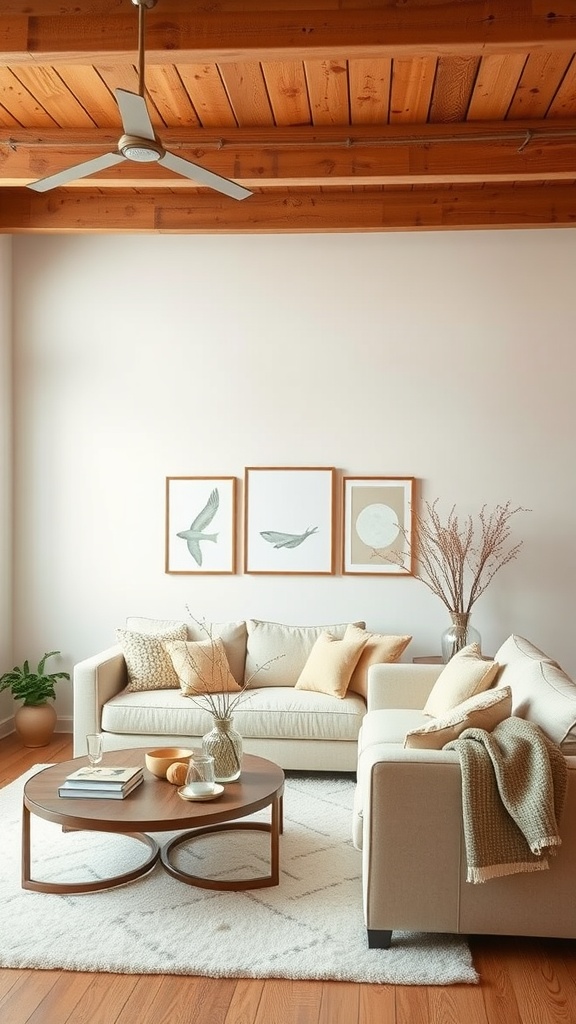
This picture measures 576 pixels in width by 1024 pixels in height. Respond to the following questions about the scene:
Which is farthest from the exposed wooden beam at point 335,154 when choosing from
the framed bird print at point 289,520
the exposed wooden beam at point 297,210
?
the framed bird print at point 289,520

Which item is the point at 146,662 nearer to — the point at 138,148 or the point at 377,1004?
the point at 377,1004

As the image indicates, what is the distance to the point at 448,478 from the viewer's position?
5.91 m

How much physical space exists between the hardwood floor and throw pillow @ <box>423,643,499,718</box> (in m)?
1.27

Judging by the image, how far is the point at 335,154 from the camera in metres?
4.75

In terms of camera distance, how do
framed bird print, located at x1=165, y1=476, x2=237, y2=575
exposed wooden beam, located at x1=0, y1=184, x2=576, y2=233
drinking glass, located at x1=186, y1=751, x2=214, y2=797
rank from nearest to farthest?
drinking glass, located at x1=186, y1=751, x2=214, y2=797, exposed wooden beam, located at x1=0, y1=184, x2=576, y2=233, framed bird print, located at x1=165, y1=476, x2=237, y2=575

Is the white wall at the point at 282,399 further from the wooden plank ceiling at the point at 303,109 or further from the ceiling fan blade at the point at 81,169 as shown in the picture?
the ceiling fan blade at the point at 81,169

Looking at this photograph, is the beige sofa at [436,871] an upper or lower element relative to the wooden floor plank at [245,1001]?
upper

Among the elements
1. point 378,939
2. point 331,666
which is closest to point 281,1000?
point 378,939

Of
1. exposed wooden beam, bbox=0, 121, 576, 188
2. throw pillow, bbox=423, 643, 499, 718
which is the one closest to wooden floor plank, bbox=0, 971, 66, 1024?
throw pillow, bbox=423, 643, 499, 718

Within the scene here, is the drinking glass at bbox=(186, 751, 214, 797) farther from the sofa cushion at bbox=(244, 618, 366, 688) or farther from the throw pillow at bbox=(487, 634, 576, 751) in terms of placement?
the sofa cushion at bbox=(244, 618, 366, 688)

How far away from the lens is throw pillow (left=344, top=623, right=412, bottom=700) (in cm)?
518

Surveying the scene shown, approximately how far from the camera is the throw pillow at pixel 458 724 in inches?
127

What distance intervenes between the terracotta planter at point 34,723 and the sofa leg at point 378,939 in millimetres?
3236

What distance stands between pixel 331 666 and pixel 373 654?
0.84 feet
